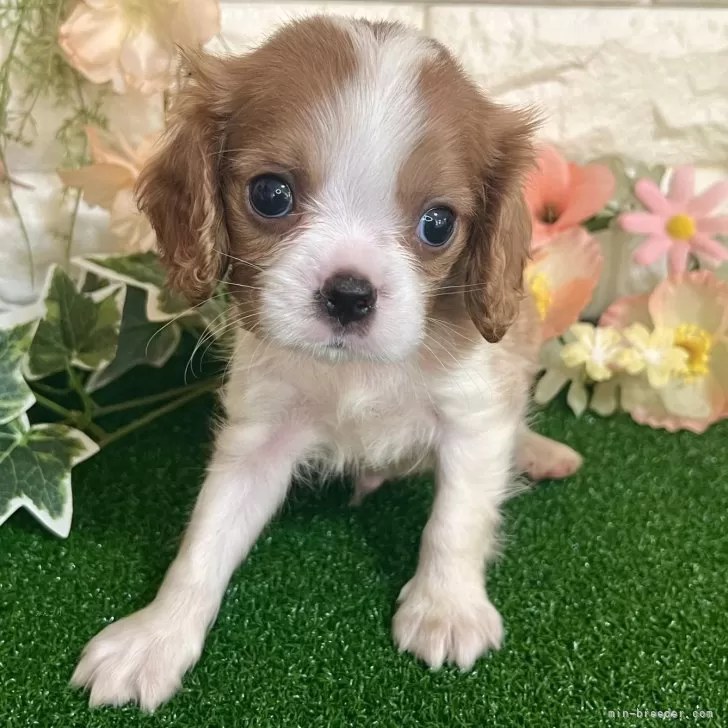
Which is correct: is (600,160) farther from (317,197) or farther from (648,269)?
Answer: (317,197)

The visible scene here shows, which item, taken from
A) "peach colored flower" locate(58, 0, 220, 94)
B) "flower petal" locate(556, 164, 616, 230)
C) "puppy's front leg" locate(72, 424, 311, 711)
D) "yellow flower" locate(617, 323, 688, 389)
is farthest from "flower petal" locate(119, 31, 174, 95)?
"yellow flower" locate(617, 323, 688, 389)

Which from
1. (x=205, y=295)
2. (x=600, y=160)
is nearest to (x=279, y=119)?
(x=205, y=295)

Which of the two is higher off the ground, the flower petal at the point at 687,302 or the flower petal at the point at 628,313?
the flower petal at the point at 687,302

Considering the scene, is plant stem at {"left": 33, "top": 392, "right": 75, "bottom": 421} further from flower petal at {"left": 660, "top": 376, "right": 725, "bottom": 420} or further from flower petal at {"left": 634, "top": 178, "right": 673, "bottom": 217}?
flower petal at {"left": 634, "top": 178, "right": 673, "bottom": 217}

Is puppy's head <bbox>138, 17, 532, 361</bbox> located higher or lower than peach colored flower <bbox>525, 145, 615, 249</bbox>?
higher

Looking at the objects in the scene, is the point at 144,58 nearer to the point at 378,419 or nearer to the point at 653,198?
the point at 378,419

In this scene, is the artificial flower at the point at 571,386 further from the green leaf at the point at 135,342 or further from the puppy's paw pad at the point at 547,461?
the green leaf at the point at 135,342

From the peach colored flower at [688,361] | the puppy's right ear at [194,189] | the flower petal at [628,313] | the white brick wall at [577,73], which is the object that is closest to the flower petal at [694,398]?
the peach colored flower at [688,361]
